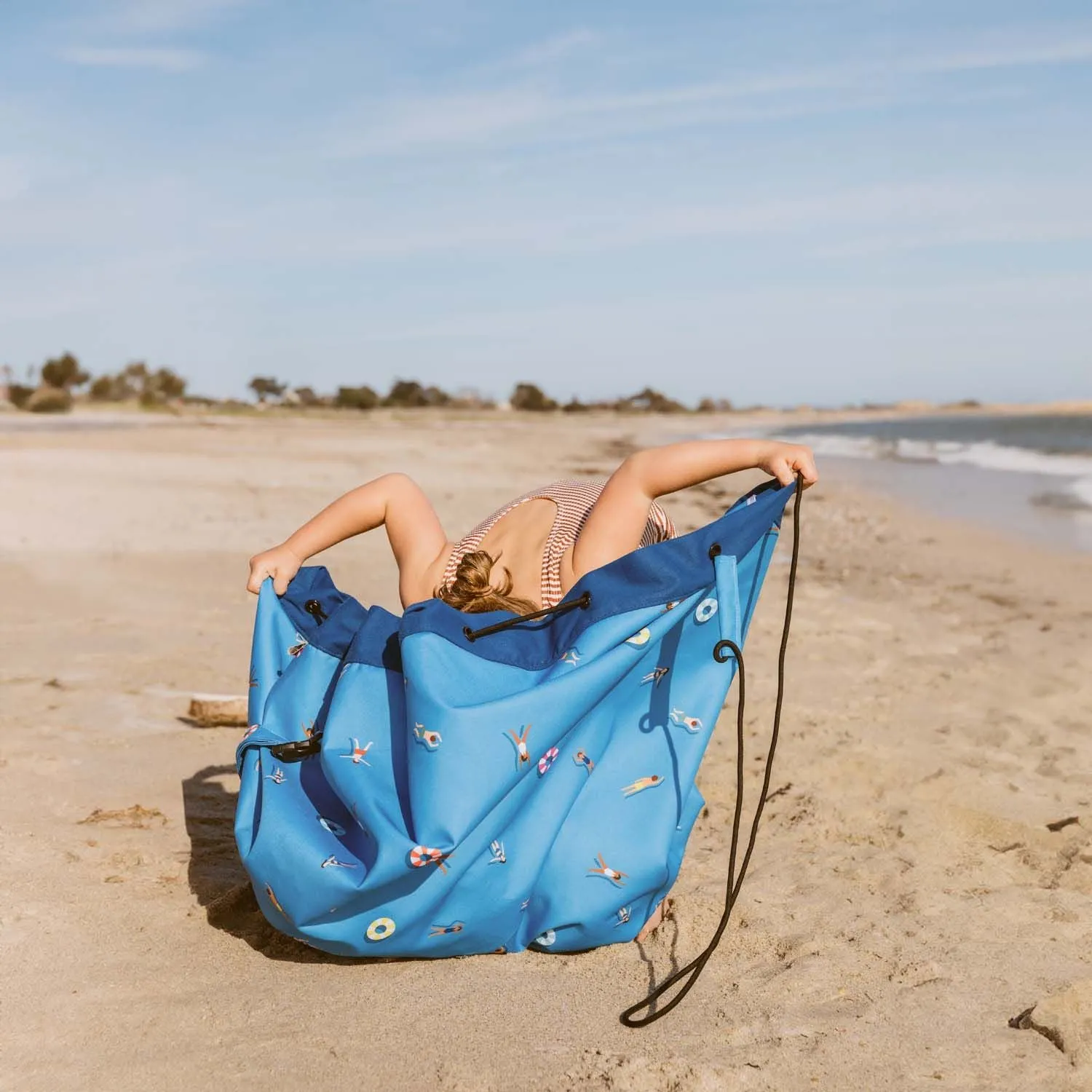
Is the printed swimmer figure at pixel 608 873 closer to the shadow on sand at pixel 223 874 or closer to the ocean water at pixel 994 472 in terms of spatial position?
the shadow on sand at pixel 223 874

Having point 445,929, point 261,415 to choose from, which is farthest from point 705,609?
point 261,415

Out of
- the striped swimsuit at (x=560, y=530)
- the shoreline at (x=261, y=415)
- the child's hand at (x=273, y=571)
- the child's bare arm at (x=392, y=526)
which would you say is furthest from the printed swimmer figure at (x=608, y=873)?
the shoreline at (x=261, y=415)

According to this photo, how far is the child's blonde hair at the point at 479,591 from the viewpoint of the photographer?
10.8 ft

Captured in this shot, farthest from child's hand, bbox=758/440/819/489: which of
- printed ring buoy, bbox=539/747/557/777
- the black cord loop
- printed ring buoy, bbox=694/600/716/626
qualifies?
printed ring buoy, bbox=539/747/557/777

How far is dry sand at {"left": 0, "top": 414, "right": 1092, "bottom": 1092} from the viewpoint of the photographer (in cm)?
257

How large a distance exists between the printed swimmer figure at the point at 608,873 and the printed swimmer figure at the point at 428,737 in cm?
56

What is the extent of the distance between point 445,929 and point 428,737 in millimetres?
510

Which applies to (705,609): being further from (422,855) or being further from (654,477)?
(422,855)

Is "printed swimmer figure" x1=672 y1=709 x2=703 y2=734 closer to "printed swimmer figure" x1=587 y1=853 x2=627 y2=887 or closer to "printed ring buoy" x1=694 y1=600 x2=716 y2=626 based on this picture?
"printed ring buoy" x1=694 y1=600 x2=716 y2=626

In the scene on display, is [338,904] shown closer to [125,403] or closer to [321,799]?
[321,799]

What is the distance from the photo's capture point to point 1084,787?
4.36 meters

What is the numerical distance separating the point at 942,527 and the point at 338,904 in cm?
1068

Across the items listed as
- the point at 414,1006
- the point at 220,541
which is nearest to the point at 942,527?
the point at 220,541

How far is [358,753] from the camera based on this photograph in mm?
3039
